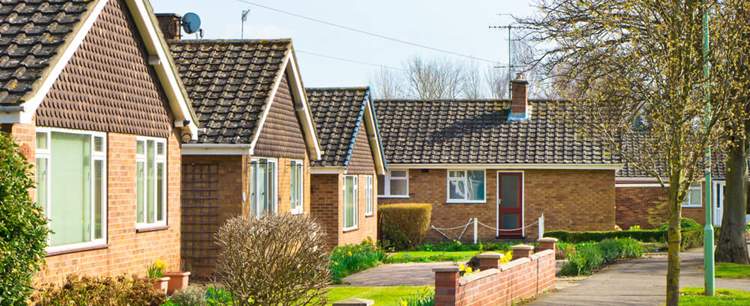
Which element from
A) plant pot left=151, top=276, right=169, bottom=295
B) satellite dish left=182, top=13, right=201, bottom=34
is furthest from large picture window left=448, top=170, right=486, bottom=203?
plant pot left=151, top=276, right=169, bottom=295

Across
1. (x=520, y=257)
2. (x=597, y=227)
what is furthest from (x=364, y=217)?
(x=520, y=257)

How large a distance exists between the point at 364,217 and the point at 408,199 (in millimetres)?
7459

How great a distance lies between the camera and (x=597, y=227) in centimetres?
4434

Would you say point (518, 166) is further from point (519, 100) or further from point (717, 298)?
point (717, 298)

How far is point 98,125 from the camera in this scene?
19.2 metres

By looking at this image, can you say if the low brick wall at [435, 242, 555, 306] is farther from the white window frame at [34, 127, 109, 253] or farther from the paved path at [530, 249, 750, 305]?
the white window frame at [34, 127, 109, 253]

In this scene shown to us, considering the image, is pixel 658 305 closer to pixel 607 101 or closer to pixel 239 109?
pixel 607 101

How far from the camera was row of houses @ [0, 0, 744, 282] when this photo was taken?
17672 mm

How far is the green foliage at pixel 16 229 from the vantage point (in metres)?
14.1

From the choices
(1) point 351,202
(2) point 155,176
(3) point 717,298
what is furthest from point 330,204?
(3) point 717,298

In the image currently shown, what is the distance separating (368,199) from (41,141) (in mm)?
23077

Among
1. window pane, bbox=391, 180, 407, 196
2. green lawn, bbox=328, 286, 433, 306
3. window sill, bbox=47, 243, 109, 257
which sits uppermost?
window pane, bbox=391, 180, 407, 196

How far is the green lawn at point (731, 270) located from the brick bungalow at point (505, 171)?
39.1 ft

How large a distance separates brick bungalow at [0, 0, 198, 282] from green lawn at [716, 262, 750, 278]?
44.2 feet
